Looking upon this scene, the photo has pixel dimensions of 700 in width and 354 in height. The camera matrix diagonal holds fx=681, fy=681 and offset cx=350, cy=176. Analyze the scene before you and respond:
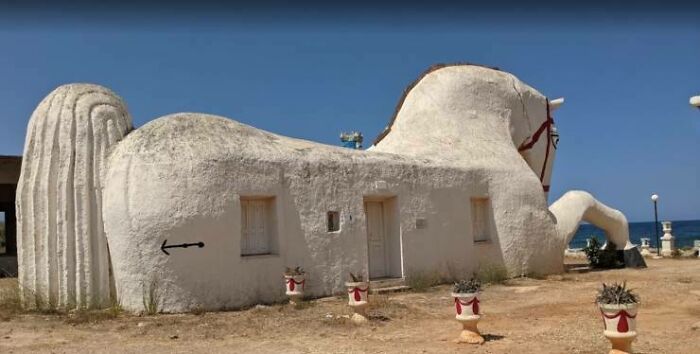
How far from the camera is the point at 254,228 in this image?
1123 centimetres

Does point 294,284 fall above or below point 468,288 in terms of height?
below

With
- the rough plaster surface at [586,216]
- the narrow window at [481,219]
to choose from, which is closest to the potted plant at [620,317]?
the narrow window at [481,219]

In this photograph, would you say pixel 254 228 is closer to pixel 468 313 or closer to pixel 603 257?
pixel 468 313

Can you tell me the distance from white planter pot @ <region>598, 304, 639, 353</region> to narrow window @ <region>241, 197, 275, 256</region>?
20.1 ft

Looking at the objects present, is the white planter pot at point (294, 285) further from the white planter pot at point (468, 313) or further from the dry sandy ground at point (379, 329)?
the white planter pot at point (468, 313)

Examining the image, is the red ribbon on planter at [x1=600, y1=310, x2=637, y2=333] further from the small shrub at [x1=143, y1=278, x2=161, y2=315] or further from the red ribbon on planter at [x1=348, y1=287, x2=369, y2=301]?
the small shrub at [x1=143, y1=278, x2=161, y2=315]

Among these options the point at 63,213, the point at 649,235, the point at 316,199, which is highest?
the point at 316,199

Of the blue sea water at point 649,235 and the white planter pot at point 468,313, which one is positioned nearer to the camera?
the white planter pot at point 468,313

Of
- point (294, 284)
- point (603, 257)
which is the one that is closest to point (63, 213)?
point (294, 284)

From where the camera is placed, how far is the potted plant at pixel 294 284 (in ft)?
35.4

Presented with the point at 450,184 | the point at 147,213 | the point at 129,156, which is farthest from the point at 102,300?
the point at 450,184

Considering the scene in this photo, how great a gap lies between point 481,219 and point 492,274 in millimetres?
1240

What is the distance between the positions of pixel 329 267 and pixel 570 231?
6.44 m

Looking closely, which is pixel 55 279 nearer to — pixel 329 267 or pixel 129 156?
pixel 129 156
